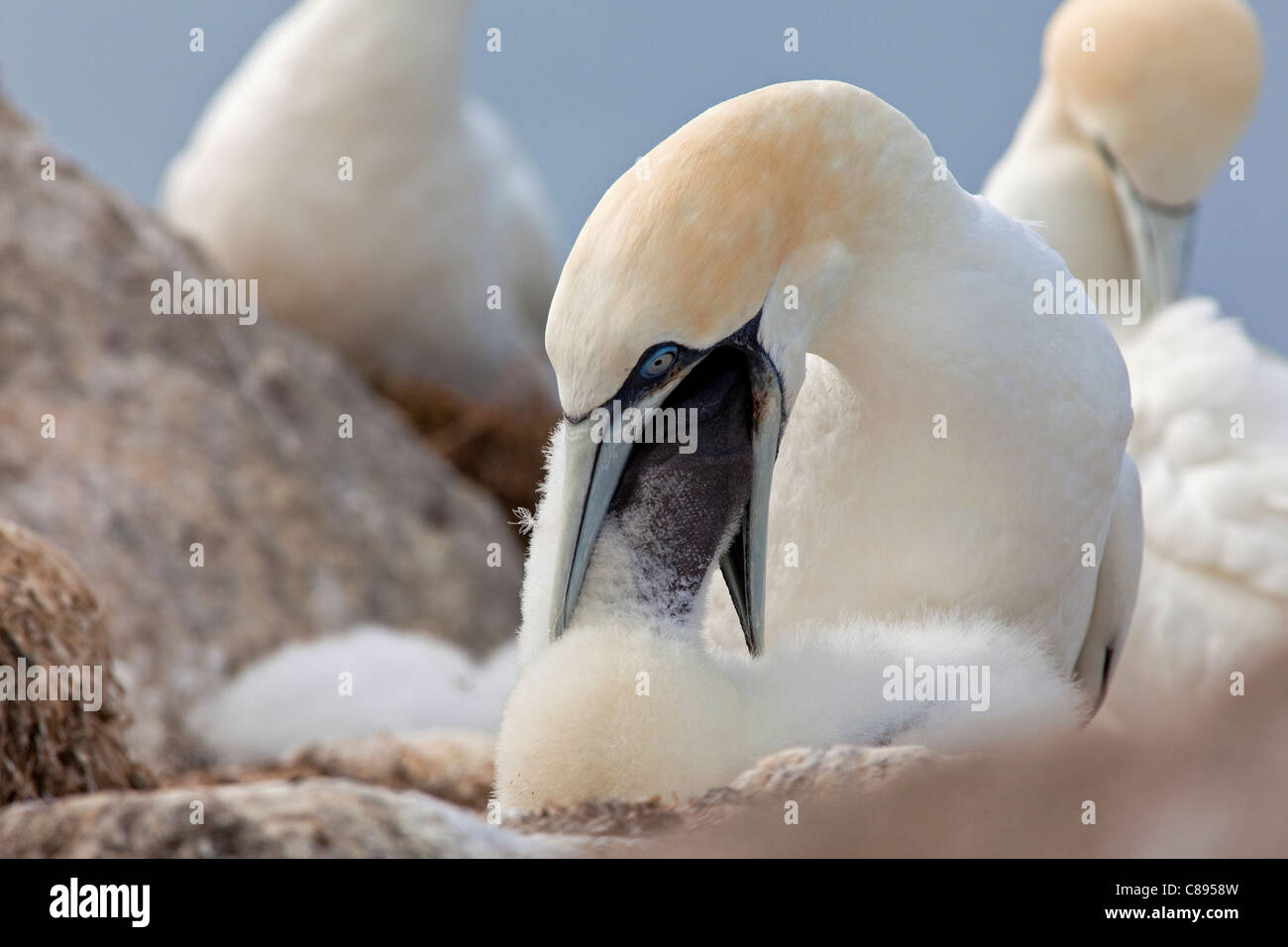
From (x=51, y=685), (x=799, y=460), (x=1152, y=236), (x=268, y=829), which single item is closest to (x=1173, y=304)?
(x=1152, y=236)

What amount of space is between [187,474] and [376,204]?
2961 millimetres

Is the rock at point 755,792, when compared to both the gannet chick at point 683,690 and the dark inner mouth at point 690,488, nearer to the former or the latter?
the gannet chick at point 683,690

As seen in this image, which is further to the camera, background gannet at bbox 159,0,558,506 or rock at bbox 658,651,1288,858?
background gannet at bbox 159,0,558,506

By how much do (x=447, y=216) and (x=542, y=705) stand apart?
259 inches

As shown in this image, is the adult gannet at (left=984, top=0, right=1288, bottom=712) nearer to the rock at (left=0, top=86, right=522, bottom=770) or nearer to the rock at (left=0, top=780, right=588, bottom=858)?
the rock at (left=0, top=780, right=588, bottom=858)

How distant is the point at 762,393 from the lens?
242cm

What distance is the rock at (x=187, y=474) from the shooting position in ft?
17.1

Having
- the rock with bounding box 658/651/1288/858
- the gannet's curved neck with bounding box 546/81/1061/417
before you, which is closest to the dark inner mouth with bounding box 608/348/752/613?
the gannet's curved neck with bounding box 546/81/1061/417

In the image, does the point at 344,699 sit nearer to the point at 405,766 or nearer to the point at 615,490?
the point at 405,766

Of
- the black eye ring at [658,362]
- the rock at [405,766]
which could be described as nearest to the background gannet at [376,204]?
the rock at [405,766]

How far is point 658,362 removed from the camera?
7.34 ft

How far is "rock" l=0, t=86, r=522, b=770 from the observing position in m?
5.20
